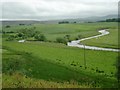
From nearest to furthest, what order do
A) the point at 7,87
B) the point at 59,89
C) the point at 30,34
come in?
the point at 59,89
the point at 7,87
the point at 30,34

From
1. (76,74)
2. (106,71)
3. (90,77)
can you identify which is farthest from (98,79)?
(106,71)

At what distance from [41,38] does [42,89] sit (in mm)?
113025

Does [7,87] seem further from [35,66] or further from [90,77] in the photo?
[35,66]

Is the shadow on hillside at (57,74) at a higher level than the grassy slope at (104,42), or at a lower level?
higher

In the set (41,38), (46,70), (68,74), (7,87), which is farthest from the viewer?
(41,38)

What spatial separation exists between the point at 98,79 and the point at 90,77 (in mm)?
1732

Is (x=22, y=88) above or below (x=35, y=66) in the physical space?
above

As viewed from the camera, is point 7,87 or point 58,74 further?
point 58,74

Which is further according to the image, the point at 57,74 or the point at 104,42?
the point at 104,42

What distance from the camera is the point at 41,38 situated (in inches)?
5172

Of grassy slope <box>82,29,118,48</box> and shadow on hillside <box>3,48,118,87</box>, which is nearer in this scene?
shadow on hillside <box>3,48,118,87</box>

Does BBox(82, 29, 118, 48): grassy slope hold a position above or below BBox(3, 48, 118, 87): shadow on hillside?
below

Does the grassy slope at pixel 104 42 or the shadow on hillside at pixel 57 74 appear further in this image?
the grassy slope at pixel 104 42

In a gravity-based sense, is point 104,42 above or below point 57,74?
below
